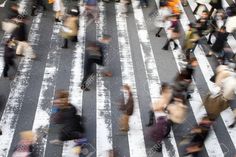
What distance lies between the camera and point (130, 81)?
41.4ft

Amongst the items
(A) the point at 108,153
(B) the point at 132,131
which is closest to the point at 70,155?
(A) the point at 108,153

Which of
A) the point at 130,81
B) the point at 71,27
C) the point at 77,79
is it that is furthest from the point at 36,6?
the point at 130,81

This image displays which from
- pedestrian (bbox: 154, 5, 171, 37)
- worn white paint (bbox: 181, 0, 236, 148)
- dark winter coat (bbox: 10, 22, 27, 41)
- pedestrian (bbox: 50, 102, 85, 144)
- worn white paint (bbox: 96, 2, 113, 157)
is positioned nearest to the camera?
pedestrian (bbox: 50, 102, 85, 144)

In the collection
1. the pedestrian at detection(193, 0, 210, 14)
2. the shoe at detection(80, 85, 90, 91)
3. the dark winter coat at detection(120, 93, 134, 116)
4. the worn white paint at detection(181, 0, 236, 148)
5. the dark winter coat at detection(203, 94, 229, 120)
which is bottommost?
the worn white paint at detection(181, 0, 236, 148)

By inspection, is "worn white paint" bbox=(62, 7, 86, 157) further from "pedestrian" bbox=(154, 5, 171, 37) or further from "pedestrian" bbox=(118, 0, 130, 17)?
"pedestrian" bbox=(154, 5, 171, 37)

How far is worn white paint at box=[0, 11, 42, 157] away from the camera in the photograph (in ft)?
33.1

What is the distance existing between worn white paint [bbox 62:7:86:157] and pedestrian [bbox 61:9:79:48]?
56 centimetres

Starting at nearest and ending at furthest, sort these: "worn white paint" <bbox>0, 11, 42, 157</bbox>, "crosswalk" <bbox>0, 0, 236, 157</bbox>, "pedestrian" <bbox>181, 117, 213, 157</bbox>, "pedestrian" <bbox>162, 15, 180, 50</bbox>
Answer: "pedestrian" <bbox>181, 117, 213, 157</bbox>
"worn white paint" <bbox>0, 11, 42, 157</bbox>
"crosswalk" <bbox>0, 0, 236, 157</bbox>
"pedestrian" <bbox>162, 15, 180, 50</bbox>

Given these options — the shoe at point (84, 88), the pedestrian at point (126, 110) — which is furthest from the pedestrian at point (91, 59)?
the pedestrian at point (126, 110)

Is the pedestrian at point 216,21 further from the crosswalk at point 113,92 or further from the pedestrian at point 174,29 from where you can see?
the pedestrian at point 174,29

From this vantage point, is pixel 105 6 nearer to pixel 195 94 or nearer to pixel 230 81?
pixel 195 94

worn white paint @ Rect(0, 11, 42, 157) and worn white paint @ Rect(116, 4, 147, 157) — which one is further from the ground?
worn white paint @ Rect(0, 11, 42, 157)

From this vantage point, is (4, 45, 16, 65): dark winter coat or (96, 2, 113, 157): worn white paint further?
(4, 45, 16, 65): dark winter coat

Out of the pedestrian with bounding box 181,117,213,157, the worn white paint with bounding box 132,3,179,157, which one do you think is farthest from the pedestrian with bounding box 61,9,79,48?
the pedestrian with bounding box 181,117,213,157
